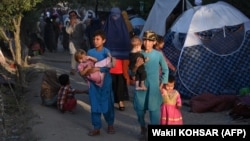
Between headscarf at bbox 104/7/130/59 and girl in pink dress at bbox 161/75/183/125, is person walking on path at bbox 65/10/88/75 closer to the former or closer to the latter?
headscarf at bbox 104/7/130/59

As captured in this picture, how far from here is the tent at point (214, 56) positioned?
10.3 metres

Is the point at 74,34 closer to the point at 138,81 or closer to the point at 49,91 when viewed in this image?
the point at 49,91

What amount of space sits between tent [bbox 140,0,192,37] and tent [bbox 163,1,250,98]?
2342 millimetres

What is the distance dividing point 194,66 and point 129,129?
313cm

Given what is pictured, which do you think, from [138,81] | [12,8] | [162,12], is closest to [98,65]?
[138,81]

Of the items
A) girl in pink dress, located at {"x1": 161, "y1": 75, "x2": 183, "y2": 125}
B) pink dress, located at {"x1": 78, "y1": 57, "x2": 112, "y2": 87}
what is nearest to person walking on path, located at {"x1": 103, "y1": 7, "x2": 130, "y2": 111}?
pink dress, located at {"x1": 78, "y1": 57, "x2": 112, "y2": 87}

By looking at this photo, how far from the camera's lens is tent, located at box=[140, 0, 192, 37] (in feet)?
43.2

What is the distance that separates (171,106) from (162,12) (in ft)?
24.2

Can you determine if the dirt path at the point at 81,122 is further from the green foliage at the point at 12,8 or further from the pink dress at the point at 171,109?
the green foliage at the point at 12,8

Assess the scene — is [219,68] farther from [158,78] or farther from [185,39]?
[158,78]

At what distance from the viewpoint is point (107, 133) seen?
24.5ft

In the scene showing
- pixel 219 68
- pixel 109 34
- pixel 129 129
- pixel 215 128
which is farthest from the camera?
pixel 219 68

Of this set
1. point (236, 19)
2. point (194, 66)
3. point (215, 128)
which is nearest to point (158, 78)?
point (215, 128)

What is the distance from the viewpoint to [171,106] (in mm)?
6371
